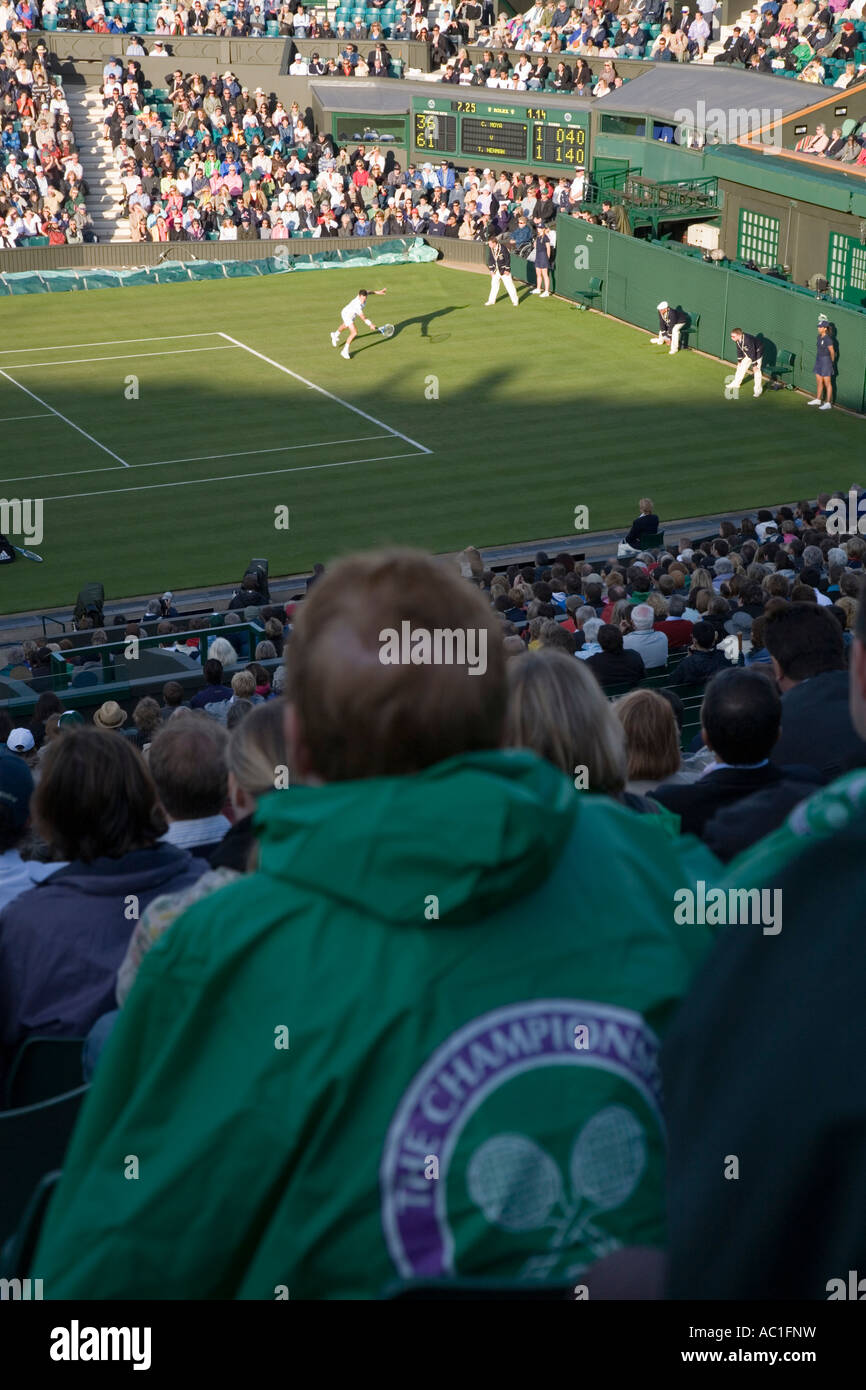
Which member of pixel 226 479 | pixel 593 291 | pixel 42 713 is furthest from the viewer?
pixel 593 291

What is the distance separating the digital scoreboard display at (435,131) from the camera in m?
40.7

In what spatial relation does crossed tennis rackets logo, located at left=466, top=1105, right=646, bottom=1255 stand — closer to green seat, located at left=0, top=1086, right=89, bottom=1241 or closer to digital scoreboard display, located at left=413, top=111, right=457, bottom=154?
green seat, located at left=0, top=1086, right=89, bottom=1241

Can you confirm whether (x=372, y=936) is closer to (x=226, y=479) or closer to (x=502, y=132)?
(x=226, y=479)

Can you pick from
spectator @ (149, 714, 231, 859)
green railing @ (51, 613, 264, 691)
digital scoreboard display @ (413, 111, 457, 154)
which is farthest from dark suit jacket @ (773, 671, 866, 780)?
digital scoreboard display @ (413, 111, 457, 154)

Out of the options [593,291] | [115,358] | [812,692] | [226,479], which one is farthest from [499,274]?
[812,692]

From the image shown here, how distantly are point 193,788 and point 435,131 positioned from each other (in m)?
38.0

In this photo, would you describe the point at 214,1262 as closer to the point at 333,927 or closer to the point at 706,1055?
the point at 333,927

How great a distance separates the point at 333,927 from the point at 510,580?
15308 mm

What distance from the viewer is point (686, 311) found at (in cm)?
3095

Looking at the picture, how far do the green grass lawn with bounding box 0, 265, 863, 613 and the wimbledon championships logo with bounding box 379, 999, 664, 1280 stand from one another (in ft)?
61.0

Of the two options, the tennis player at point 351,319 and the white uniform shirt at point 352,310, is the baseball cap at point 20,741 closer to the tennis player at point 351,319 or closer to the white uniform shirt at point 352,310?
the tennis player at point 351,319

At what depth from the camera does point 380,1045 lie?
1.97 m

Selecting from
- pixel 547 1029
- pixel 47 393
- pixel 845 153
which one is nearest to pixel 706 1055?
pixel 547 1029

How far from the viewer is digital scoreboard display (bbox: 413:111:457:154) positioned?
133 feet
